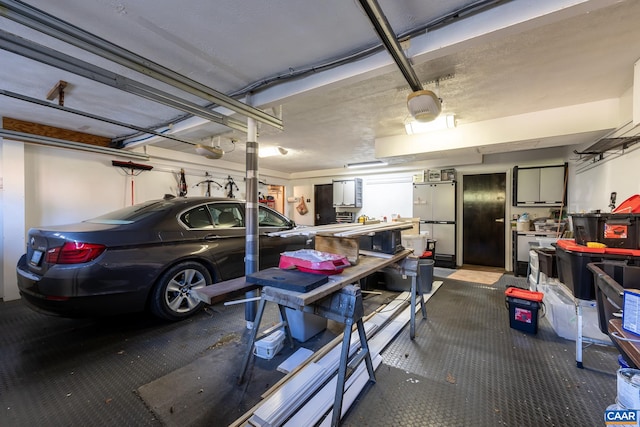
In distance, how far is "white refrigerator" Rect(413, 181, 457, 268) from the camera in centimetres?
539

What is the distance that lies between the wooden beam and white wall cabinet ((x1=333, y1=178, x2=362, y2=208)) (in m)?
5.00

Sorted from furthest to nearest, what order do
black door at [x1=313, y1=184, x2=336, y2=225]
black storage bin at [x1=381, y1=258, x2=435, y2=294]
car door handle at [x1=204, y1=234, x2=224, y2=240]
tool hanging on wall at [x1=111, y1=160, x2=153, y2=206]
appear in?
Answer: black door at [x1=313, y1=184, x2=336, y2=225], tool hanging on wall at [x1=111, y1=160, x2=153, y2=206], black storage bin at [x1=381, y1=258, x2=435, y2=294], car door handle at [x1=204, y1=234, x2=224, y2=240]

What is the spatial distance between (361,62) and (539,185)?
15.2ft

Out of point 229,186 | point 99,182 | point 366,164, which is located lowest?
point 99,182

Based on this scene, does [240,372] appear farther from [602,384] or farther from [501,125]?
[501,125]

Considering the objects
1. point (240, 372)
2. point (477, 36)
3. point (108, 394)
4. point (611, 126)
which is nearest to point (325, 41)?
point (477, 36)

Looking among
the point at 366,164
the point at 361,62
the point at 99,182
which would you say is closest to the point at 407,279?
the point at 361,62

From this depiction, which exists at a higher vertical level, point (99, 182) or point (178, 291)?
point (99, 182)

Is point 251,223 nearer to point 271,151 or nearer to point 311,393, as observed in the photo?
point 311,393

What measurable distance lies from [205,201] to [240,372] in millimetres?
2036

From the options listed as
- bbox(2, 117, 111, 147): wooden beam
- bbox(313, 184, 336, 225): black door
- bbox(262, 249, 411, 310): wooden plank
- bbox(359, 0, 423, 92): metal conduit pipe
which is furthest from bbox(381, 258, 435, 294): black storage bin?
bbox(2, 117, 111, 147): wooden beam

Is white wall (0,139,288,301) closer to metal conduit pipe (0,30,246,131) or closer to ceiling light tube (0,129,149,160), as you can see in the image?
ceiling light tube (0,129,149,160)

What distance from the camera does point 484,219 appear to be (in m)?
5.49

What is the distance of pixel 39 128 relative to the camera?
3570 mm
